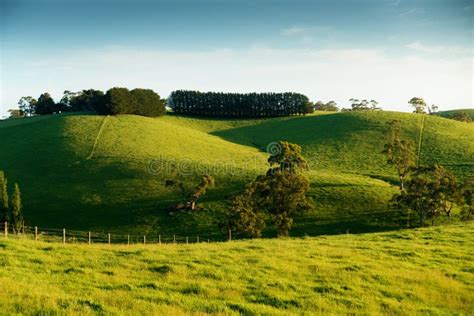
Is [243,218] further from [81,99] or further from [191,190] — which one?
[81,99]

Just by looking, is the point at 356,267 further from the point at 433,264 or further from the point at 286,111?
the point at 286,111

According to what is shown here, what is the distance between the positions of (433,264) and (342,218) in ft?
127

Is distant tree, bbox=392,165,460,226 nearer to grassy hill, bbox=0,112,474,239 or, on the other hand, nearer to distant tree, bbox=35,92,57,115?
grassy hill, bbox=0,112,474,239

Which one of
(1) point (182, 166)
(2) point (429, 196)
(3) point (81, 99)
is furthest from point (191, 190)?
(3) point (81, 99)

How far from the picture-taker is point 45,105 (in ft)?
568

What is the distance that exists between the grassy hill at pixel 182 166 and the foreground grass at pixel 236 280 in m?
33.5

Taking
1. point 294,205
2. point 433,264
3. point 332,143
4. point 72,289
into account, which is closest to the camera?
point 72,289

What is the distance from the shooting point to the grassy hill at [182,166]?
59.5 metres

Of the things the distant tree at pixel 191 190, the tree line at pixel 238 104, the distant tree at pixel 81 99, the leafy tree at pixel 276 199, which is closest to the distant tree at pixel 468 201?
the leafy tree at pixel 276 199

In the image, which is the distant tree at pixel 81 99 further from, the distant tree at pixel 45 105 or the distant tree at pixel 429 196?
the distant tree at pixel 429 196

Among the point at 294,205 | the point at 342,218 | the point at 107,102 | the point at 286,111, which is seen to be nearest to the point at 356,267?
the point at 294,205

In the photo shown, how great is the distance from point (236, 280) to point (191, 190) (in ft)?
164

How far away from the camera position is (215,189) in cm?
6888

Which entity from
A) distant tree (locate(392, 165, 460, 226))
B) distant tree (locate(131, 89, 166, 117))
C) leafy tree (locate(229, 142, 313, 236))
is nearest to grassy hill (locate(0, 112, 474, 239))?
distant tree (locate(392, 165, 460, 226))
